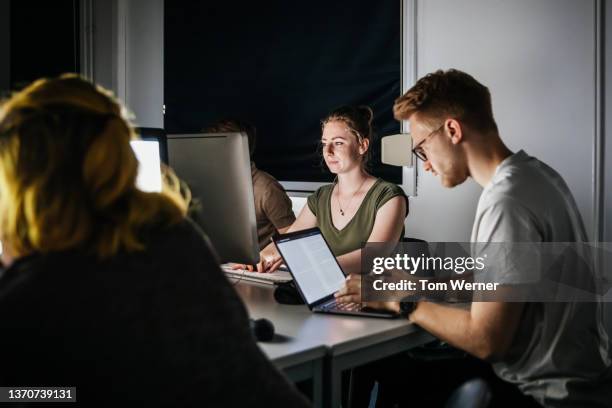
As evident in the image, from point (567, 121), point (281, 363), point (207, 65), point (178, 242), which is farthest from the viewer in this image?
point (207, 65)

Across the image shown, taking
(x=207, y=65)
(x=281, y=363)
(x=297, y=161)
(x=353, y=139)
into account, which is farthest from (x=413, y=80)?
(x=281, y=363)

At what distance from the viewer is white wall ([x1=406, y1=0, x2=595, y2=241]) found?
97.6 inches

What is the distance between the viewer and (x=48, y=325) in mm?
753

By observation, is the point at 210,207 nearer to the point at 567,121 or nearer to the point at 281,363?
the point at 281,363

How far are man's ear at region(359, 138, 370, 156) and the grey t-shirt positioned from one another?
1145 millimetres

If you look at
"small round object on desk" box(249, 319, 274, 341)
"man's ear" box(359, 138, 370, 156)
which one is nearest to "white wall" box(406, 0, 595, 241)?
"man's ear" box(359, 138, 370, 156)

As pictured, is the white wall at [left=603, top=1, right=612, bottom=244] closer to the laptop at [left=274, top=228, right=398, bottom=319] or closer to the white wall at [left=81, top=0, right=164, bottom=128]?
the laptop at [left=274, top=228, right=398, bottom=319]

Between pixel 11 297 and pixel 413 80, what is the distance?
8.54 ft

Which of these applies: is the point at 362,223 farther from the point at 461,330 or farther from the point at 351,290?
the point at 461,330

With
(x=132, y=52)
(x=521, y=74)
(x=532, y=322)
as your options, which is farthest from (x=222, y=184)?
(x=132, y=52)

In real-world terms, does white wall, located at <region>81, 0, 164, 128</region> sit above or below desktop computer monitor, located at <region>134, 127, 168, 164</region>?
above

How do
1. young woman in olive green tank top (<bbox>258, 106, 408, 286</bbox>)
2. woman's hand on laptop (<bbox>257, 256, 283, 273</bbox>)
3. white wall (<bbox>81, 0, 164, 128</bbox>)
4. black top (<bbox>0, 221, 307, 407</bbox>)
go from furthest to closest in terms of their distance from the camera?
white wall (<bbox>81, 0, 164, 128</bbox>)
young woman in olive green tank top (<bbox>258, 106, 408, 286</bbox>)
woman's hand on laptop (<bbox>257, 256, 283, 273</bbox>)
black top (<bbox>0, 221, 307, 407</bbox>)

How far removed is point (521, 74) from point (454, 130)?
3.82ft

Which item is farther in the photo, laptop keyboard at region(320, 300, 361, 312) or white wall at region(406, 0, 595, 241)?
white wall at region(406, 0, 595, 241)
